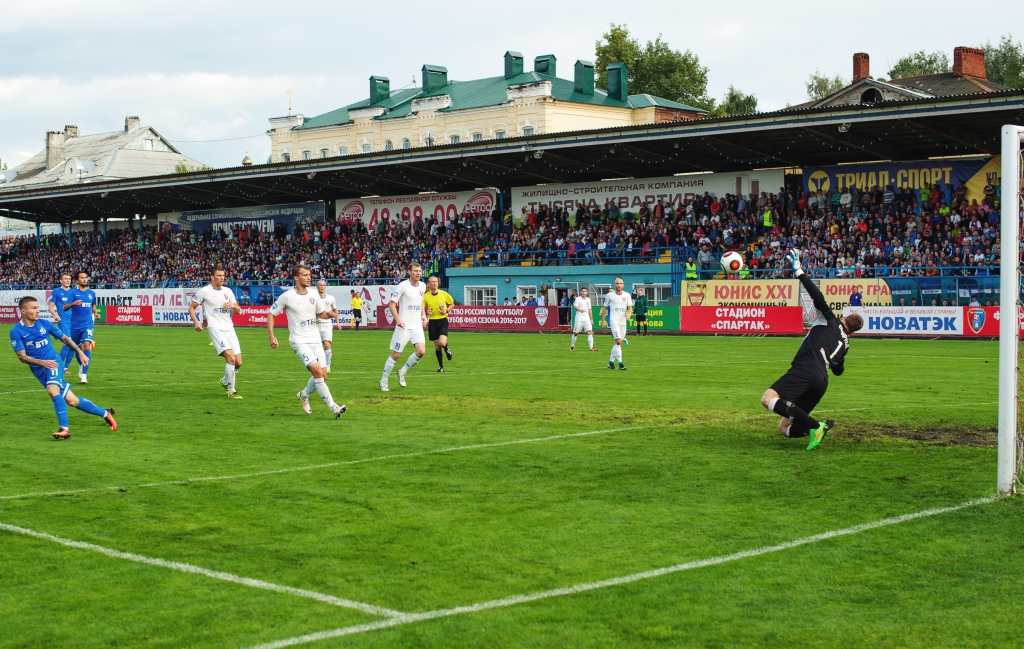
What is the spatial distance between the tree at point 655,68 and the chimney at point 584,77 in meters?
16.3

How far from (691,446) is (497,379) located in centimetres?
900

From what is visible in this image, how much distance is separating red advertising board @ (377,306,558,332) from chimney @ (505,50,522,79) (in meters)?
40.1

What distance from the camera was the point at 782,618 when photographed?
227 inches

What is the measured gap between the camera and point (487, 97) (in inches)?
3164

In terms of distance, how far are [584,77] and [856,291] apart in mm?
46946

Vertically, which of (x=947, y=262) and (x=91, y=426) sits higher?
(x=947, y=262)

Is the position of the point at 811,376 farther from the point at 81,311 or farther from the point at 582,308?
the point at 582,308

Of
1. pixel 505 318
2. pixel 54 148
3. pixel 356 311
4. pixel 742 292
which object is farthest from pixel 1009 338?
pixel 54 148

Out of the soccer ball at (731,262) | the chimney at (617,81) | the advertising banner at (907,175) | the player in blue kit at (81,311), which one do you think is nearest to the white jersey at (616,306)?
the player in blue kit at (81,311)

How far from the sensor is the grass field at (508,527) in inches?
226

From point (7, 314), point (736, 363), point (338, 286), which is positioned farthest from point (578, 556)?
point (7, 314)

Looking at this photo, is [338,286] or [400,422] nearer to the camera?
[400,422]

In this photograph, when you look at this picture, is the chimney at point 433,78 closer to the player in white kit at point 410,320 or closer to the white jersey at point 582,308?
the white jersey at point 582,308

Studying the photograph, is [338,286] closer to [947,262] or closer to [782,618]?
[947,262]
